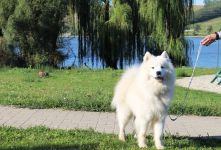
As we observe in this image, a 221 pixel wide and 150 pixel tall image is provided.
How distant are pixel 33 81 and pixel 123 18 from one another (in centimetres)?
1033

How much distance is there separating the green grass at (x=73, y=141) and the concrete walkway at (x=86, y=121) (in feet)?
2.25

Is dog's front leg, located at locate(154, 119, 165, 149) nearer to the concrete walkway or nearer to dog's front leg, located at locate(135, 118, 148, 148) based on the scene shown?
dog's front leg, located at locate(135, 118, 148, 148)

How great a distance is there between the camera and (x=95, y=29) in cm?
2817

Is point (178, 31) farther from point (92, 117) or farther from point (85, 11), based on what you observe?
point (92, 117)

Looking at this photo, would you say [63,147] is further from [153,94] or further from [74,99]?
[74,99]

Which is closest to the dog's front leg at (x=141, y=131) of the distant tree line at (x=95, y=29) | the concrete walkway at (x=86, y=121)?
the concrete walkway at (x=86, y=121)

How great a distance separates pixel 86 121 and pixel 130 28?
17.9m

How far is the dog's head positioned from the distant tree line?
19765 millimetres

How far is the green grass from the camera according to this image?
24.1ft

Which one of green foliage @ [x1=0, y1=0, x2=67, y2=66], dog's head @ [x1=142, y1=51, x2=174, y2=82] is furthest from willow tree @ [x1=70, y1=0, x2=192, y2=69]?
dog's head @ [x1=142, y1=51, x2=174, y2=82]

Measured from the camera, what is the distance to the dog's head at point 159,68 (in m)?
7.25

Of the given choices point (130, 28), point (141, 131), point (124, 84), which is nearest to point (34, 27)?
point (130, 28)

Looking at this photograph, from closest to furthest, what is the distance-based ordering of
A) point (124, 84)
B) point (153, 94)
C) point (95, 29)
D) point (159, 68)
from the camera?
point (159, 68)
point (153, 94)
point (124, 84)
point (95, 29)

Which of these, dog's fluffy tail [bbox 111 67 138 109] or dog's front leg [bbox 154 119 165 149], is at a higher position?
dog's fluffy tail [bbox 111 67 138 109]
